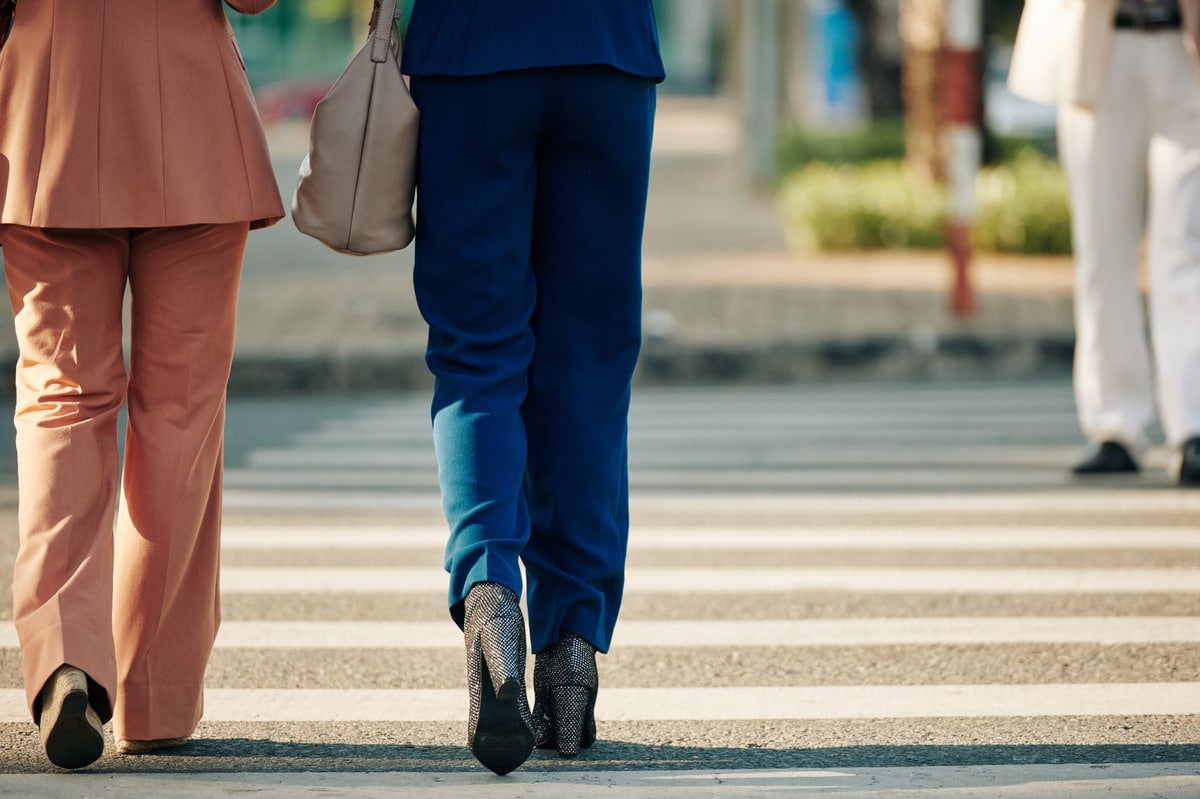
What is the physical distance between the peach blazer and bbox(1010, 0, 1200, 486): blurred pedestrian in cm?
348

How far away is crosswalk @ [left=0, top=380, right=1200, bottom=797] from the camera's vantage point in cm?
307

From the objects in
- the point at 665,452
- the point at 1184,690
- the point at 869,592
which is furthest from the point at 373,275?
the point at 1184,690

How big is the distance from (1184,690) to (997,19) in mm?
19328

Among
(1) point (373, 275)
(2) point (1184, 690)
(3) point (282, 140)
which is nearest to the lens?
(2) point (1184, 690)

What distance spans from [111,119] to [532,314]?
2.53ft

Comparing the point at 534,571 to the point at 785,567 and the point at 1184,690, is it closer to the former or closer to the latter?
the point at 1184,690

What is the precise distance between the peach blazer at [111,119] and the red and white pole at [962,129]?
6809 mm

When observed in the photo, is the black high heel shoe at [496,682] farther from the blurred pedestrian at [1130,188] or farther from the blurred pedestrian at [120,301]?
the blurred pedestrian at [1130,188]

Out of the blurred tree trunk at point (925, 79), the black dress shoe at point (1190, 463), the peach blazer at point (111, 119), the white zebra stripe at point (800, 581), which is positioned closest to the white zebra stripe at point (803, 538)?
the white zebra stripe at point (800, 581)

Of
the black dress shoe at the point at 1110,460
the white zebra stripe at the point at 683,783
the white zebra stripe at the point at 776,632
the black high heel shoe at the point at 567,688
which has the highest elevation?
the black high heel shoe at the point at 567,688

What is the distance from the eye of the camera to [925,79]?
1490 cm

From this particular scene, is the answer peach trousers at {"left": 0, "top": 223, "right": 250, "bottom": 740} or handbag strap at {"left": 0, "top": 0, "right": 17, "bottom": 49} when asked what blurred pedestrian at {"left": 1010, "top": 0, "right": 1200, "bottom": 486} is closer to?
peach trousers at {"left": 0, "top": 223, "right": 250, "bottom": 740}

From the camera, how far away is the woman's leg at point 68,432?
2.91m

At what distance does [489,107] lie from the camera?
2902 mm
